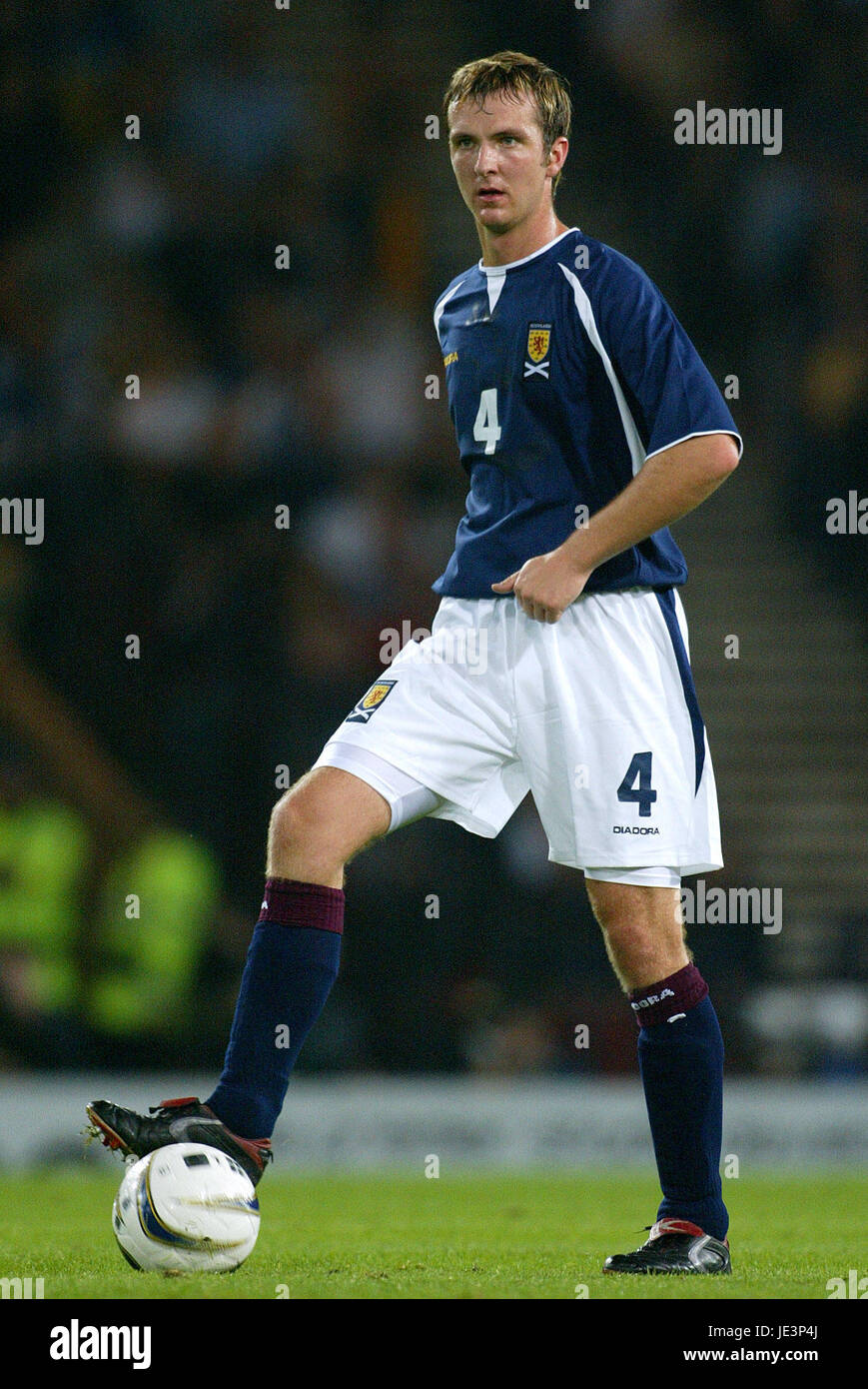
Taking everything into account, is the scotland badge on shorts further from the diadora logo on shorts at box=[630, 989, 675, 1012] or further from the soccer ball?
the soccer ball

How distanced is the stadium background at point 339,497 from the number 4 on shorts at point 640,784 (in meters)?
5.26

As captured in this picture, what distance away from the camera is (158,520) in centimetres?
1077

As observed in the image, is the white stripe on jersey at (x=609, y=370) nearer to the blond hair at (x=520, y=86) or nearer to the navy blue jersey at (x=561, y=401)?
the navy blue jersey at (x=561, y=401)

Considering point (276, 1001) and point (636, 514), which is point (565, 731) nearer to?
point (636, 514)

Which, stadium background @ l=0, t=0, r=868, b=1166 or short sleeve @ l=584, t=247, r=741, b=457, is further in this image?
stadium background @ l=0, t=0, r=868, b=1166

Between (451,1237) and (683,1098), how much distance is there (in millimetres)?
1302

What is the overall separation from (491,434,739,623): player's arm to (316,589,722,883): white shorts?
0.45 feet

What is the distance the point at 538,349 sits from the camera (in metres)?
4.24

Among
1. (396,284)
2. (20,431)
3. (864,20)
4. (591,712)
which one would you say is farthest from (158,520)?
(591,712)

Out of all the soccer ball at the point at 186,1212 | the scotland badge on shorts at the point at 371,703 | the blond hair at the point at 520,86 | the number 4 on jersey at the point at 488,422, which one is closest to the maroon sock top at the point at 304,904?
the scotland badge on shorts at the point at 371,703

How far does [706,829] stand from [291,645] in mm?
6233

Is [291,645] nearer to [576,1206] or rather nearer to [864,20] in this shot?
[576,1206]

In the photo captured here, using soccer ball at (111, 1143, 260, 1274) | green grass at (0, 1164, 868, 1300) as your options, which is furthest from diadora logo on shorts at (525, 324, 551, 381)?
green grass at (0, 1164, 868, 1300)

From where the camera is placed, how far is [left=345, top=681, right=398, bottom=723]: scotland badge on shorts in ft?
13.7
